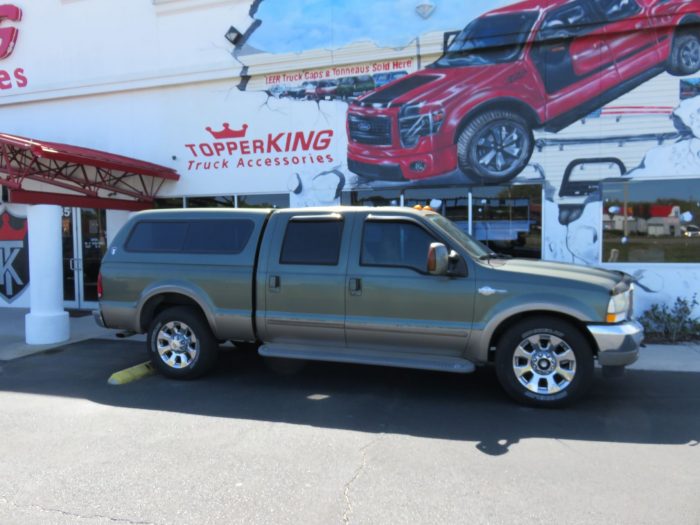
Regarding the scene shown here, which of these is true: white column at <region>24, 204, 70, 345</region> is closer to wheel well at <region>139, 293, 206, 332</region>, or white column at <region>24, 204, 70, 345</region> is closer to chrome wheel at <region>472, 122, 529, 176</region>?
wheel well at <region>139, 293, 206, 332</region>

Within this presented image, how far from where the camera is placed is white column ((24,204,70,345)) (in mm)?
8250

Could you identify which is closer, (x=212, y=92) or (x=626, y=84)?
(x=626, y=84)

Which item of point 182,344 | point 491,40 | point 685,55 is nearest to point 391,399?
point 182,344

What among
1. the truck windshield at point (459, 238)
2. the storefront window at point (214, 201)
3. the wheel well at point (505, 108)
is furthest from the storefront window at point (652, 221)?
the storefront window at point (214, 201)

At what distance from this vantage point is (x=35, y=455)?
4090mm

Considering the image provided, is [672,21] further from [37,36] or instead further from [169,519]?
[37,36]

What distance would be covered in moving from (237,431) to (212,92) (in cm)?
851

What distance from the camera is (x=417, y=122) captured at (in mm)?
9883

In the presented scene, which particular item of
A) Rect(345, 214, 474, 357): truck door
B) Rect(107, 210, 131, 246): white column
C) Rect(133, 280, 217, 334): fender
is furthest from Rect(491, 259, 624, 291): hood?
Rect(107, 210, 131, 246): white column

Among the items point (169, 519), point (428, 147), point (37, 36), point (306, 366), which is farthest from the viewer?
point (37, 36)

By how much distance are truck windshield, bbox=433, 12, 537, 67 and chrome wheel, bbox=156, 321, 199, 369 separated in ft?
22.4

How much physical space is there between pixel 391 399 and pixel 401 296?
41.8 inches

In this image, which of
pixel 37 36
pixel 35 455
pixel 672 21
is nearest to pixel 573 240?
pixel 672 21

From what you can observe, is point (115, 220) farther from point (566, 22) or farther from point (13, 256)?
point (566, 22)
